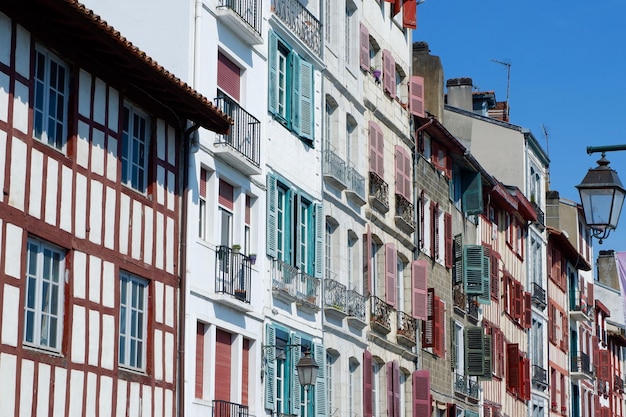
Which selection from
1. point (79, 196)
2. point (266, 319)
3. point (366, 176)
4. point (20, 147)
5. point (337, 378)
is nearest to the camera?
point (20, 147)

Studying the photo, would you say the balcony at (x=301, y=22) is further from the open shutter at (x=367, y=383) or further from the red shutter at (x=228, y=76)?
the open shutter at (x=367, y=383)

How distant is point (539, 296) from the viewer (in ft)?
188

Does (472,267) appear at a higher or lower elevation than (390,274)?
higher

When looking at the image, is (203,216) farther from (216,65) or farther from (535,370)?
(535,370)

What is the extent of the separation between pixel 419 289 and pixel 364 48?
260 inches

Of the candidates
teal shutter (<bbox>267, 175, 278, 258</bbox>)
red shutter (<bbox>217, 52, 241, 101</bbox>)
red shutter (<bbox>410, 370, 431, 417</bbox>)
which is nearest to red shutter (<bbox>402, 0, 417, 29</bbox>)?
red shutter (<bbox>410, 370, 431, 417</bbox>)

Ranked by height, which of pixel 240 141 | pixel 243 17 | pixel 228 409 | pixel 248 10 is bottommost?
pixel 228 409

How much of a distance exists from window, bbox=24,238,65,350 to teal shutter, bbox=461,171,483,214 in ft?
85.6

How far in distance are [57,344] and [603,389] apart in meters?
54.2

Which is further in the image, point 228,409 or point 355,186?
point 355,186

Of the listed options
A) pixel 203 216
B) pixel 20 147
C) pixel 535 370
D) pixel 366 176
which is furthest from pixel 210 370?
pixel 535 370

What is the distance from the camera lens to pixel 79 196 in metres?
22.5

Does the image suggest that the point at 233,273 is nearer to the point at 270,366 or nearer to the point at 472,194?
the point at 270,366

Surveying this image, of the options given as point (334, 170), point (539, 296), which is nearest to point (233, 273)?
point (334, 170)
